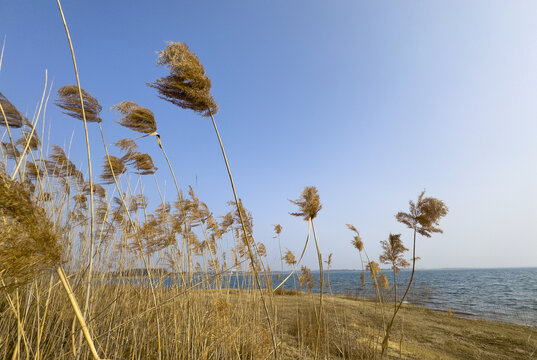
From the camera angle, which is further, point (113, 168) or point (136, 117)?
point (113, 168)

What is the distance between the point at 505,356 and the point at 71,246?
761cm

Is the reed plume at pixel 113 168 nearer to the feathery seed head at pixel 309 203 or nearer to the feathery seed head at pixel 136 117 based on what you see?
the feathery seed head at pixel 136 117

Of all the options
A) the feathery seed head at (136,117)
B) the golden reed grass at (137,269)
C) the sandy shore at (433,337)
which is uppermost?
the feathery seed head at (136,117)

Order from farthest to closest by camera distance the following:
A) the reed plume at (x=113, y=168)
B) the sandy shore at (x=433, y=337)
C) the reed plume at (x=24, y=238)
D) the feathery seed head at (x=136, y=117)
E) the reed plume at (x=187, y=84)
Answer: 1. the sandy shore at (x=433, y=337)
2. the reed plume at (x=113, y=168)
3. the feathery seed head at (x=136, y=117)
4. the reed plume at (x=187, y=84)
5. the reed plume at (x=24, y=238)

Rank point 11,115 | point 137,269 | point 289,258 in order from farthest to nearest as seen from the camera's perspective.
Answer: point 289,258, point 137,269, point 11,115

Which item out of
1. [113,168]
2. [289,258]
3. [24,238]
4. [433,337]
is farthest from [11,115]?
[433,337]

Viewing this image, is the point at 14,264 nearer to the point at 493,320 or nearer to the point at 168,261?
the point at 168,261

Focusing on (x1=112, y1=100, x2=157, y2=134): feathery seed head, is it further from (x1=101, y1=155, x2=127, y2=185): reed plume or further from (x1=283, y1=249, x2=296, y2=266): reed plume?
(x1=283, y1=249, x2=296, y2=266): reed plume

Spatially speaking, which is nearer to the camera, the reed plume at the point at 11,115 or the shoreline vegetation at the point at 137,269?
the shoreline vegetation at the point at 137,269

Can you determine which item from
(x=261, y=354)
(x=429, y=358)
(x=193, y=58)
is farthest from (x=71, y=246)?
Answer: (x=429, y=358)

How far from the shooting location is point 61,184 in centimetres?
359

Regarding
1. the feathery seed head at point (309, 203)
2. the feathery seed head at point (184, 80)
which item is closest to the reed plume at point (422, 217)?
the feathery seed head at point (309, 203)

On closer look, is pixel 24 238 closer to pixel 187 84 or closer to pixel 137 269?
pixel 187 84

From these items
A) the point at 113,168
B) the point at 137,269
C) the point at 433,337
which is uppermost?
the point at 113,168
